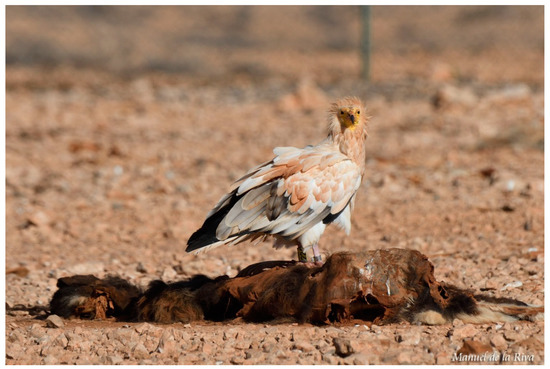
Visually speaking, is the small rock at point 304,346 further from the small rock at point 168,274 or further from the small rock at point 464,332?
the small rock at point 168,274

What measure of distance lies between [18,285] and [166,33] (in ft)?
104

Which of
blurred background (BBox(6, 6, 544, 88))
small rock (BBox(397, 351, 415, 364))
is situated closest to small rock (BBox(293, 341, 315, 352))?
small rock (BBox(397, 351, 415, 364))

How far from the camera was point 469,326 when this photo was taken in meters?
5.26

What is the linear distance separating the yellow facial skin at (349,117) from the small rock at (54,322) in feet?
7.79

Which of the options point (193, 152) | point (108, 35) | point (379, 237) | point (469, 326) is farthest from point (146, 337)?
point (108, 35)

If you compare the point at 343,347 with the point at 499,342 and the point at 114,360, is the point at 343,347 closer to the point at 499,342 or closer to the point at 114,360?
A: the point at 499,342

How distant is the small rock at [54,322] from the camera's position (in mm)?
5820

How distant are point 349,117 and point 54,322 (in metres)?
2.45

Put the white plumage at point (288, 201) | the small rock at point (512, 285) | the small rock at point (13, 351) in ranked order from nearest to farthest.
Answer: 1. the small rock at point (13, 351)
2. the white plumage at point (288, 201)
3. the small rock at point (512, 285)

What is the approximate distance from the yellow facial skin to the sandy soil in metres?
1.33

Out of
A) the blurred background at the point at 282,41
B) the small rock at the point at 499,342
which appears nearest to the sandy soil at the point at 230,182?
the small rock at the point at 499,342

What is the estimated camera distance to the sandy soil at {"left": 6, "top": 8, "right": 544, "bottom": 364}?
5.34 meters

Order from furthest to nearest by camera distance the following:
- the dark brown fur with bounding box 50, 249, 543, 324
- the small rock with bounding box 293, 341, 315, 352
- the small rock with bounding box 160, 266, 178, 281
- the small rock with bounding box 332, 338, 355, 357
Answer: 1. the small rock with bounding box 160, 266, 178, 281
2. the dark brown fur with bounding box 50, 249, 543, 324
3. the small rock with bounding box 293, 341, 315, 352
4. the small rock with bounding box 332, 338, 355, 357

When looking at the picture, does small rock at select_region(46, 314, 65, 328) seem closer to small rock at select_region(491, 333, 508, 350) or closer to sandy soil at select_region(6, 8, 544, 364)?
sandy soil at select_region(6, 8, 544, 364)
